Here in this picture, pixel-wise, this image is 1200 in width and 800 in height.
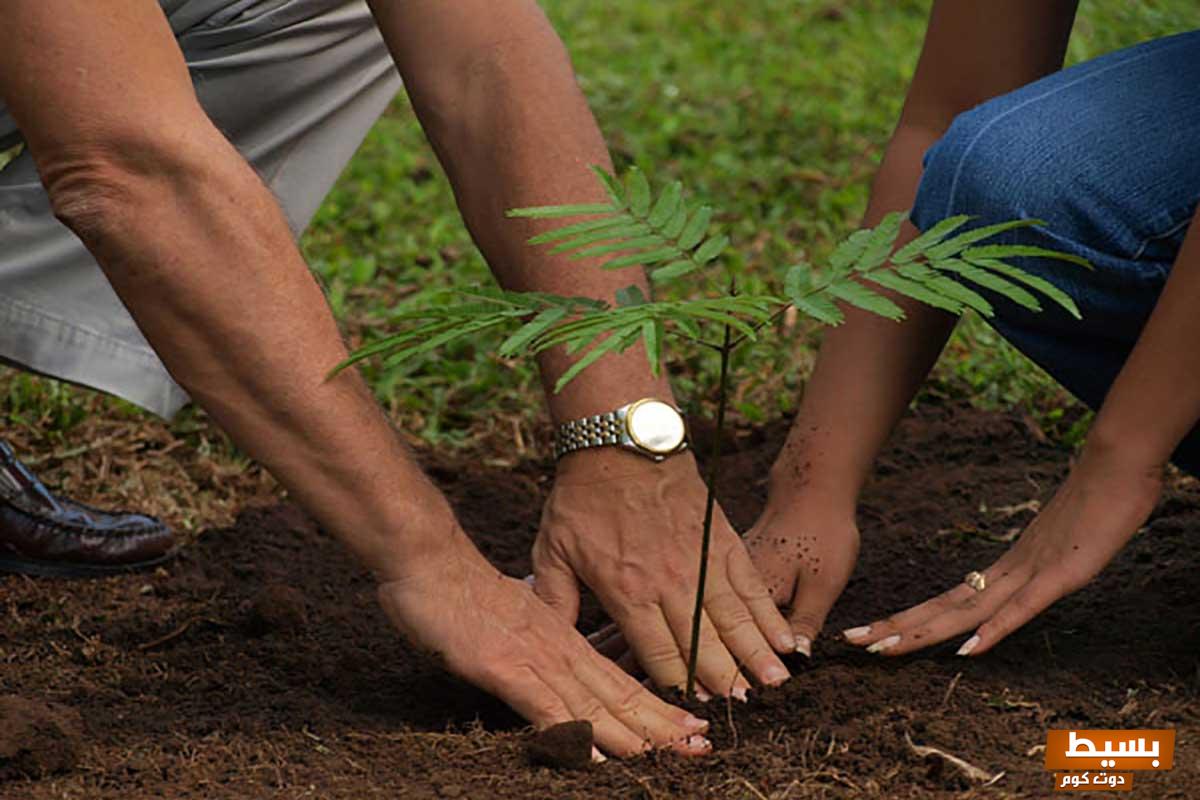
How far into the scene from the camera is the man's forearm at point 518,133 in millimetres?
2273

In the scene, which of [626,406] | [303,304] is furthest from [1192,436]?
[303,304]

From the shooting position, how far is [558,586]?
7.34 feet

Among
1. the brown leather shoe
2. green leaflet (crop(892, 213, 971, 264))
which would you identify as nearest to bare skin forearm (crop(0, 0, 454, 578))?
green leaflet (crop(892, 213, 971, 264))

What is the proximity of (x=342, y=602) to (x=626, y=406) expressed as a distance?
73cm

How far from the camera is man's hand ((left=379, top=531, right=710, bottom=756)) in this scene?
2.02 metres

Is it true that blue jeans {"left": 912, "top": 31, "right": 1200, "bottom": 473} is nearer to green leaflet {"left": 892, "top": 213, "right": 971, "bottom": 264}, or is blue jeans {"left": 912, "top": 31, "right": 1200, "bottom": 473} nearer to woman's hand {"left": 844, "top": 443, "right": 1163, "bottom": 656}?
woman's hand {"left": 844, "top": 443, "right": 1163, "bottom": 656}

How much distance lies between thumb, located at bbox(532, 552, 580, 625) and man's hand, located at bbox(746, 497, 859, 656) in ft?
1.01

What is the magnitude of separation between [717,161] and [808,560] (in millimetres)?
2838

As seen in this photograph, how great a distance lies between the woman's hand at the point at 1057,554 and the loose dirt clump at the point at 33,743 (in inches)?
42.3

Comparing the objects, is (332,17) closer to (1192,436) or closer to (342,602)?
(342,602)

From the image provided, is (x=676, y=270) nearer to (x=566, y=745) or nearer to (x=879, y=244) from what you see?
(x=879, y=244)

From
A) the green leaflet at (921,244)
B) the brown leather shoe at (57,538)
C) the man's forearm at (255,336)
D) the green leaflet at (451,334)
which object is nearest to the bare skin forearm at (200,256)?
the man's forearm at (255,336)

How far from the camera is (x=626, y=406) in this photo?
2230mm

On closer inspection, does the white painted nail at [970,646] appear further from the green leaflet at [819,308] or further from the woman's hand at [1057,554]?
the green leaflet at [819,308]
